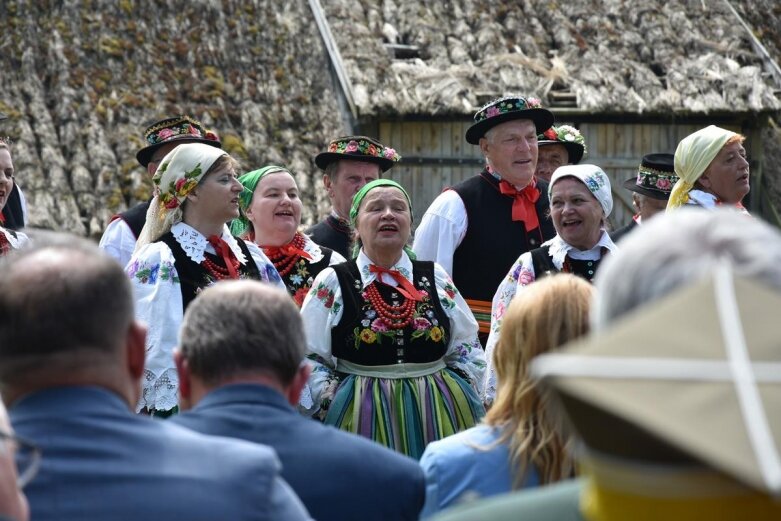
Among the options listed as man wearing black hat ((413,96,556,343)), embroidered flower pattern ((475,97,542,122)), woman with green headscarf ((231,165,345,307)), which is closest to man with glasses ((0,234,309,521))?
woman with green headscarf ((231,165,345,307))

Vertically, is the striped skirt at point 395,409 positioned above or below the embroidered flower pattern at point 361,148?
below

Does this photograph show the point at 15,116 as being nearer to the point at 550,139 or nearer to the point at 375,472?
the point at 550,139

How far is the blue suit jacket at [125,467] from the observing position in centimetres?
179

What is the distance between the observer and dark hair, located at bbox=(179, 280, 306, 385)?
2.27 meters

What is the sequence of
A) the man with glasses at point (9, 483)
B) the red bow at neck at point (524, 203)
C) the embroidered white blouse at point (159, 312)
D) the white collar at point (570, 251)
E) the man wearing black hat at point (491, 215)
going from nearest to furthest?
1. the man with glasses at point (9, 483)
2. the embroidered white blouse at point (159, 312)
3. the white collar at point (570, 251)
4. the man wearing black hat at point (491, 215)
5. the red bow at neck at point (524, 203)

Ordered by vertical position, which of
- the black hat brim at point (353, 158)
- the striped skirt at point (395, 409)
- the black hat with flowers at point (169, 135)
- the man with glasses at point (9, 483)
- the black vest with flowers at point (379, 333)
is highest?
the black hat with flowers at point (169, 135)

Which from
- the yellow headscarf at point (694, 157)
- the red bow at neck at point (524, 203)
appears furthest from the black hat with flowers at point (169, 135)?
the yellow headscarf at point (694, 157)

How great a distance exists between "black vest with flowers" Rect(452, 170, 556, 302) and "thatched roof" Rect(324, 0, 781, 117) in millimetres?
4021

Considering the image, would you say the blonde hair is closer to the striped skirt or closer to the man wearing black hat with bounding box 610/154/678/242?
the striped skirt

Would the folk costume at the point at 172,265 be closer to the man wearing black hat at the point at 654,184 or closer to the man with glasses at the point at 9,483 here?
the man with glasses at the point at 9,483

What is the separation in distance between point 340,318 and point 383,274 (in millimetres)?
277

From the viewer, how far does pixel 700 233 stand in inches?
45.6

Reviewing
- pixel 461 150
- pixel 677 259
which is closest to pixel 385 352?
pixel 677 259

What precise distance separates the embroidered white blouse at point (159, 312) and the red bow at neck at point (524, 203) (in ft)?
5.67
